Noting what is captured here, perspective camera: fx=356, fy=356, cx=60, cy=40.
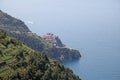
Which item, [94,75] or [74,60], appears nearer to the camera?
[94,75]

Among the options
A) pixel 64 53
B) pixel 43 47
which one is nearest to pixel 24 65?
pixel 64 53

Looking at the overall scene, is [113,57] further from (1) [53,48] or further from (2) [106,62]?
(1) [53,48]

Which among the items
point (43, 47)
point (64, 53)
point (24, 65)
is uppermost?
point (64, 53)

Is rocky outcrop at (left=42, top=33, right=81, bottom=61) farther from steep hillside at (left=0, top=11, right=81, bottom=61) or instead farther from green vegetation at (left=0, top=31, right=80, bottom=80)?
green vegetation at (left=0, top=31, right=80, bottom=80)

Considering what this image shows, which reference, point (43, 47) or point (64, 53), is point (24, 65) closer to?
point (64, 53)

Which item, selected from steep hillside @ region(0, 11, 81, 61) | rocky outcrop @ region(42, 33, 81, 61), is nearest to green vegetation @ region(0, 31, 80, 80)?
steep hillside @ region(0, 11, 81, 61)

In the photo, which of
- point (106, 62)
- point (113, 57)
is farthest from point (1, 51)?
point (113, 57)

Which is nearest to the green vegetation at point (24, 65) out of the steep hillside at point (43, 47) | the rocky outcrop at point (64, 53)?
the steep hillside at point (43, 47)

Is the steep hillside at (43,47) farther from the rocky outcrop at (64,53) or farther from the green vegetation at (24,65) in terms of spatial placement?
the green vegetation at (24,65)

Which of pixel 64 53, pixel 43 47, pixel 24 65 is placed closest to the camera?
pixel 24 65
